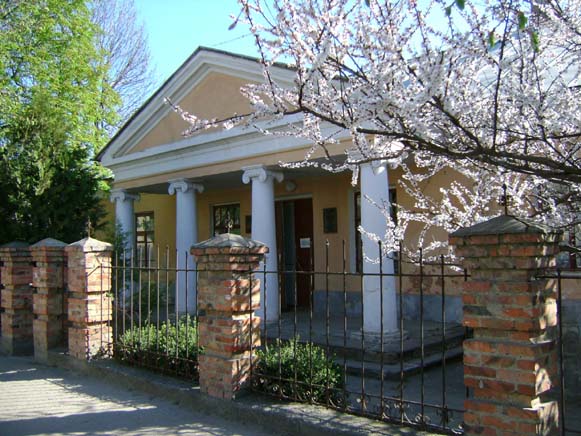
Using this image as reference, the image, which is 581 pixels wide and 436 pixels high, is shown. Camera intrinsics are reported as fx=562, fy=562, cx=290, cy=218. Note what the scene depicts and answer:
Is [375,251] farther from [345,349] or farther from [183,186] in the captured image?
[183,186]

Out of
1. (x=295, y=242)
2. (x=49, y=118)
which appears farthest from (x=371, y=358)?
(x=49, y=118)

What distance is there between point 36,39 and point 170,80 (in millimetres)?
3332

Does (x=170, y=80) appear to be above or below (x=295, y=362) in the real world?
above

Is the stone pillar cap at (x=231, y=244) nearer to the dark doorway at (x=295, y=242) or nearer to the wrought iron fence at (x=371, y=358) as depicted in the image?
the wrought iron fence at (x=371, y=358)

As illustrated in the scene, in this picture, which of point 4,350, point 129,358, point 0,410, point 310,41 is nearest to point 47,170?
point 4,350

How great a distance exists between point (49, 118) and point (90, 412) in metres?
5.20

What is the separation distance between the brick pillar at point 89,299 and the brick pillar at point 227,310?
223 centimetres

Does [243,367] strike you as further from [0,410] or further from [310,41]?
[310,41]

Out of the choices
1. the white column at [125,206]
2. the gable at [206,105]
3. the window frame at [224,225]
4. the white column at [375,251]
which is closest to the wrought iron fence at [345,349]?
the white column at [375,251]

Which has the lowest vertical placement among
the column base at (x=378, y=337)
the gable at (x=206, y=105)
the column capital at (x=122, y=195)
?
the column base at (x=378, y=337)

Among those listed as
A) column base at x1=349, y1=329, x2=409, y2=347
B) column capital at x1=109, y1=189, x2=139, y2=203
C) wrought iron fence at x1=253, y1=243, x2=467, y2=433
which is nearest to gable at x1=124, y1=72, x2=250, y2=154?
column capital at x1=109, y1=189, x2=139, y2=203

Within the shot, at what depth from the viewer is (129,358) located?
636cm

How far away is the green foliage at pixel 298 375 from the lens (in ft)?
15.0

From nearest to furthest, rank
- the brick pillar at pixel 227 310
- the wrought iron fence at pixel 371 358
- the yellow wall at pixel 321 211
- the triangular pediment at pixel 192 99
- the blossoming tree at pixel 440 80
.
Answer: the blossoming tree at pixel 440 80 → the wrought iron fence at pixel 371 358 → the brick pillar at pixel 227 310 → the yellow wall at pixel 321 211 → the triangular pediment at pixel 192 99
